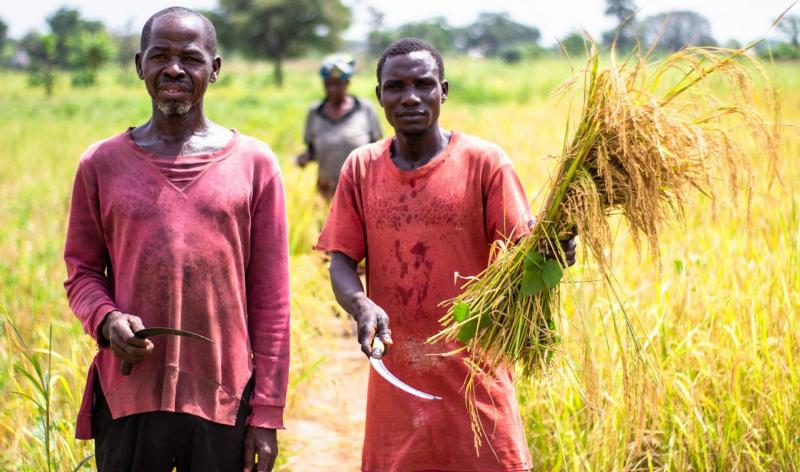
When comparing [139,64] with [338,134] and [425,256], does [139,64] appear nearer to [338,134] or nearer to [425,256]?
[425,256]

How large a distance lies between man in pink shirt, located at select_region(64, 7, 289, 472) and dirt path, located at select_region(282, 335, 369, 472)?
133 cm

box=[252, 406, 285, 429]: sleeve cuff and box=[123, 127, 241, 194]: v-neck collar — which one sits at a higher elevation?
box=[123, 127, 241, 194]: v-neck collar

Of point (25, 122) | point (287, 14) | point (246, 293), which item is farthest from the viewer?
point (287, 14)

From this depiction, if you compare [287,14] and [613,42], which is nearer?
[613,42]

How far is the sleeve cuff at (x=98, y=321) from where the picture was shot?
6.47 feet

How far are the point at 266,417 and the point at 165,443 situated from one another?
0.24 m

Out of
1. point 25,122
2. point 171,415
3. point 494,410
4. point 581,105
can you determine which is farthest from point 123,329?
point 25,122

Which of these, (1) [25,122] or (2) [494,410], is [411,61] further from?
A: (1) [25,122]

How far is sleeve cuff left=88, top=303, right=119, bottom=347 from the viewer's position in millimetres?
1971

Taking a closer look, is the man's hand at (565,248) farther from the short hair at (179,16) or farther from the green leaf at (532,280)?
the short hair at (179,16)

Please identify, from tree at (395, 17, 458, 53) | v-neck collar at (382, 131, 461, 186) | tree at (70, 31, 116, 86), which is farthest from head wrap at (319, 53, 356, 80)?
tree at (395, 17, 458, 53)

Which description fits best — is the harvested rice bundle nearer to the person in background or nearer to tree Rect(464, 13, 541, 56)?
the person in background

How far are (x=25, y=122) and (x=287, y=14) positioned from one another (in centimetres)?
3045

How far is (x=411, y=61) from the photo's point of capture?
7.57 ft
